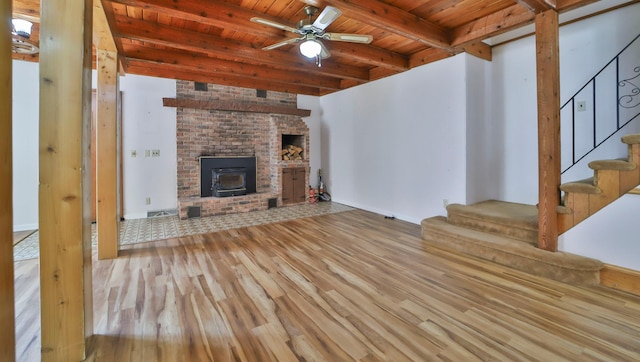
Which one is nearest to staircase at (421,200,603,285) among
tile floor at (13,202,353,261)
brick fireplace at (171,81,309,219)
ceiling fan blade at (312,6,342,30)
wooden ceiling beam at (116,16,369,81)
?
tile floor at (13,202,353,261)

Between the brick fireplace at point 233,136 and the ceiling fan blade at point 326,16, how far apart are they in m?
3.38

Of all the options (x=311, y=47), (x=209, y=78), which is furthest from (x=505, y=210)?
(x=209, y=78)

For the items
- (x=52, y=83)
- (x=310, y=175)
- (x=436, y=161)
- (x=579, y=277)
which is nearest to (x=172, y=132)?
(x=310, y=175)

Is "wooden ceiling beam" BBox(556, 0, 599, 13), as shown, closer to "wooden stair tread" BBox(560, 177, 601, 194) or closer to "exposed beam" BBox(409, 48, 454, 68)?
"exposed beam" BBox(409, 48, 454, 68)

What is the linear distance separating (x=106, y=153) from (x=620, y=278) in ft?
16.7

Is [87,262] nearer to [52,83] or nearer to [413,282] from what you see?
[52,83]

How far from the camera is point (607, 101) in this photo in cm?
321

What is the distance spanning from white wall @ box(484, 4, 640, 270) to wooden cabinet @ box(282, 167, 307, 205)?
3.57 m

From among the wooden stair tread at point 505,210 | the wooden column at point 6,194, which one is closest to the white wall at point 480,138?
the wooden stair tread at point 505,210

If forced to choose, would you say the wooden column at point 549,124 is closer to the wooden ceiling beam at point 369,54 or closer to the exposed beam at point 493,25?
the exposed beam at point 493,25

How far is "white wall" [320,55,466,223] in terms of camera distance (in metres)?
3.97

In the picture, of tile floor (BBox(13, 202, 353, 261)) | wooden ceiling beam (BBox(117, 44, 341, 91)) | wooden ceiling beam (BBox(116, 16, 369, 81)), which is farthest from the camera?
wooden ceiling beam (BBox(117, 44, 341, 91))

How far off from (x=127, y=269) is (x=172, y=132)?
312cm

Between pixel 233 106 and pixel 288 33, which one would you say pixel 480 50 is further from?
pixel 233 106
